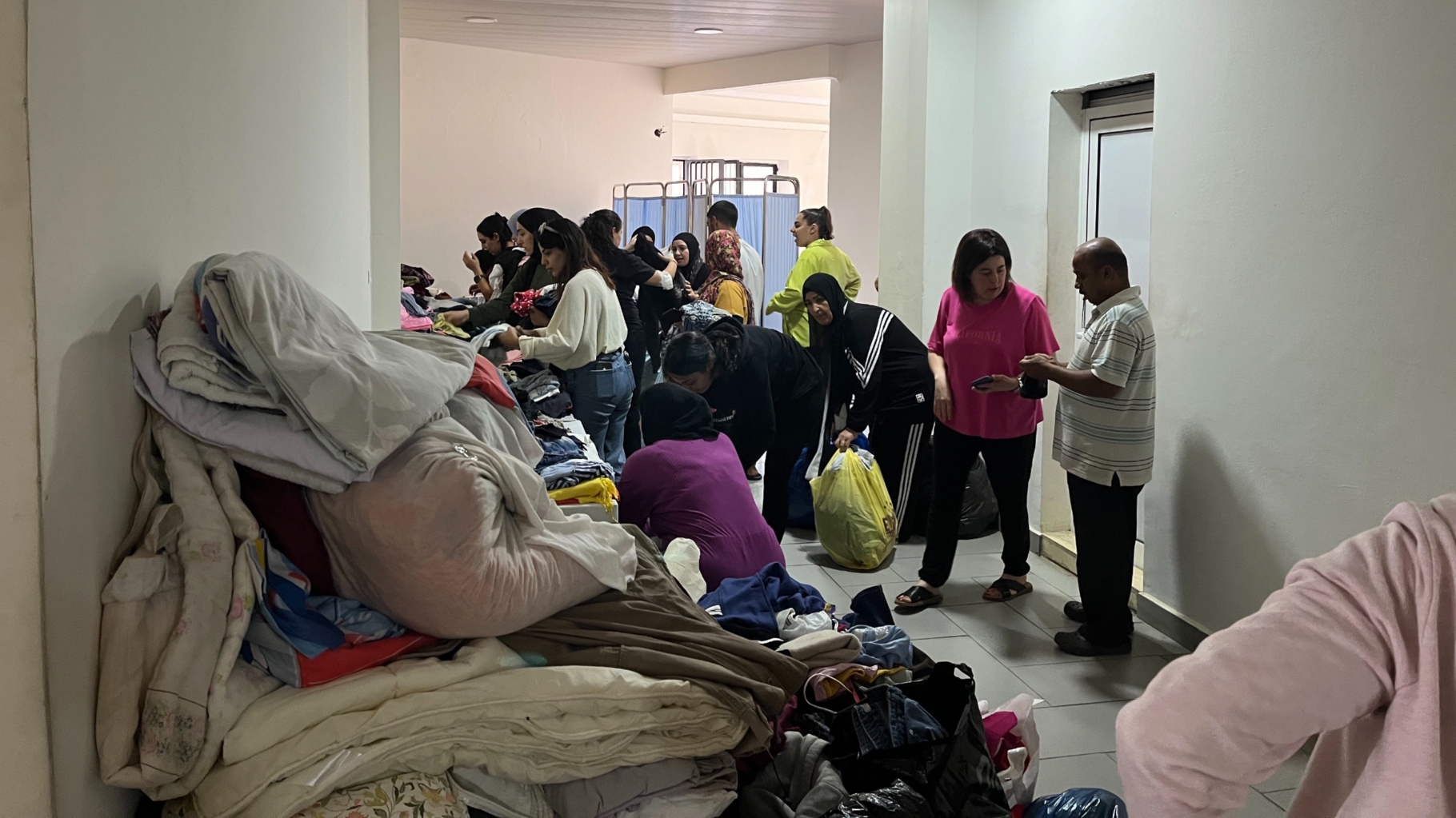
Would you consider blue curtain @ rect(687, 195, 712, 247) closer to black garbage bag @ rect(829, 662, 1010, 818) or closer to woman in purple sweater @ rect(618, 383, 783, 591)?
woman in purple sweater @ rect(618, 383, 783, 591)

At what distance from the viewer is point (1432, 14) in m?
2.75

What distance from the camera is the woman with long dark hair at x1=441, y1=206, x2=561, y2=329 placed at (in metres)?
5.76

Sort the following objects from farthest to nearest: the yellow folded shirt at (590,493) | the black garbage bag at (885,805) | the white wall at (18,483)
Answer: the yellow folded shirt at (590,493) → the black garbage bag at (885,805) → the white wall at (18,483)

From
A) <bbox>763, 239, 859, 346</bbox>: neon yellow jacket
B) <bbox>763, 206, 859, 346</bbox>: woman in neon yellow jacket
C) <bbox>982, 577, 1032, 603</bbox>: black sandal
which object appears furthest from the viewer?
<bbox>763, 206, 859, 346</bbox>: woman in neon yellow jacket

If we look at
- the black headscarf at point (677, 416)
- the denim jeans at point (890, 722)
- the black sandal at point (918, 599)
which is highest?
the black headscarf at point (677, 416)

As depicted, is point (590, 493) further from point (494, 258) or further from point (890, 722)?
point (494, 258)

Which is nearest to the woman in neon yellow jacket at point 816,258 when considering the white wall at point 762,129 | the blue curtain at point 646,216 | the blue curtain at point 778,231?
the blue curtain at point 778,231

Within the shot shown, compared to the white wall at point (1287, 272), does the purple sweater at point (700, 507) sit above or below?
below

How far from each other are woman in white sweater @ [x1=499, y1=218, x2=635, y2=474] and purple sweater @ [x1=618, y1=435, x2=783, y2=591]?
155cm

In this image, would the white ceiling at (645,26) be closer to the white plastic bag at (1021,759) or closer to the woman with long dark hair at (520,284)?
the woman with long dark hair at (520,284)

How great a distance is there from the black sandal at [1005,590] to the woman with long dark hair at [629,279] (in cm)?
213

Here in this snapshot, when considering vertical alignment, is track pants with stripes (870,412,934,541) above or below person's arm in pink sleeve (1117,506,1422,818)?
below

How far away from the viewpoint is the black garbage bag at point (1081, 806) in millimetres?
2199

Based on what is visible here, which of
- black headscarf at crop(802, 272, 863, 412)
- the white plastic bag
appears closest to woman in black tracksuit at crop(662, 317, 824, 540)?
black headscarf at crop(802, 272, 863, 412)
